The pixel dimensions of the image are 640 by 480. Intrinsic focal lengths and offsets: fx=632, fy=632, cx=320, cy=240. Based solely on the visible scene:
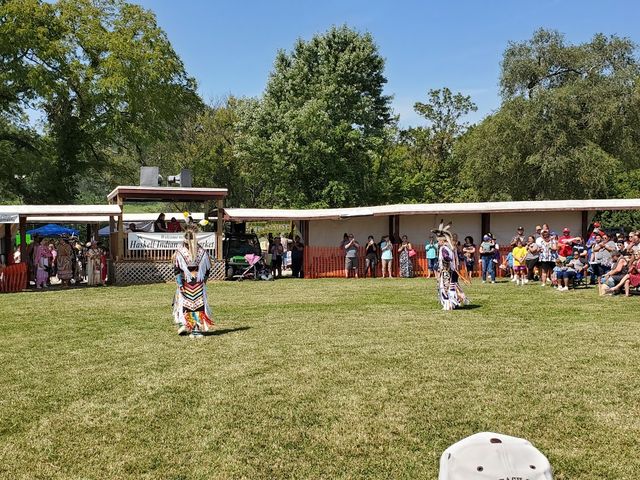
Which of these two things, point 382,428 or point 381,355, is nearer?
point 382,428

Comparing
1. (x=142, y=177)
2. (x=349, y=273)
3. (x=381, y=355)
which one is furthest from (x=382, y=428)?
(x=142, y=177)

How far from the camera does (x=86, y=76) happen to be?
30656mm

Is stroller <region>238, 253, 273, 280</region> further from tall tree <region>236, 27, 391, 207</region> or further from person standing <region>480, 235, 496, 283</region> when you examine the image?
tall tree <region>236, 27, 391, 207</region>

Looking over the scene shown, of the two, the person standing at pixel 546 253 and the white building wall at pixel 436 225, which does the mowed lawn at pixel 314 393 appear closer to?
the person standing at pixel 546 253

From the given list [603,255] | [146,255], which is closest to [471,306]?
[603,255]

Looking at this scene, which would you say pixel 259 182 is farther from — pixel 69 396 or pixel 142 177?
pixel 69 396

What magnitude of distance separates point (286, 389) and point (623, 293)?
11302 mm

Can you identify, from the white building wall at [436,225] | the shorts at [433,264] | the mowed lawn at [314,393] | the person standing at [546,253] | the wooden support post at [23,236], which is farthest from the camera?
the white building wall at [436,225]

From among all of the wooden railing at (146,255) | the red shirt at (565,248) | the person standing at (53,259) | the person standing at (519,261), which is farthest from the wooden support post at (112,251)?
the red shirt at (565,248)

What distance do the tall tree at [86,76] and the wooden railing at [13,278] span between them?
13004mm

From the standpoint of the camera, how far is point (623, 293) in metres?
15.1

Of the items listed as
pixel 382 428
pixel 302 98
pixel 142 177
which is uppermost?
pixel 302 98

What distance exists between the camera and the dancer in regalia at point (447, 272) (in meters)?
12.5

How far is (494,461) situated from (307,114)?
107ft
